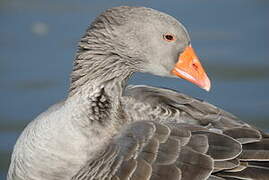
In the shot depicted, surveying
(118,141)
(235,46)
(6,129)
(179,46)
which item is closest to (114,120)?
(118,141)

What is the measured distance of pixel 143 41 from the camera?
6973 mm

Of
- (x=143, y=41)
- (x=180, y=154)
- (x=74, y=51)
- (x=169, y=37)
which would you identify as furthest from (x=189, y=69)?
(x=74, y=51)

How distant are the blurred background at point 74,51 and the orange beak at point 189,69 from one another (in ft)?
8.43

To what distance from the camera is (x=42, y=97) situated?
9.99 metres

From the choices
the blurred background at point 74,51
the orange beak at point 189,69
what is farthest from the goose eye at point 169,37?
the blurred background at point 74,51

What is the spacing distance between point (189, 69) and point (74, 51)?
3.85 metres

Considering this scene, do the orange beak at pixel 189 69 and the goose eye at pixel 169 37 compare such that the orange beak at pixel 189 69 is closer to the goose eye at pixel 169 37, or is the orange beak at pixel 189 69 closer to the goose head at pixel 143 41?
the goose head at pixel 143 41

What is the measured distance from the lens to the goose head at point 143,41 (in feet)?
22.7

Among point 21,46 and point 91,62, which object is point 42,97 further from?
point 91,62

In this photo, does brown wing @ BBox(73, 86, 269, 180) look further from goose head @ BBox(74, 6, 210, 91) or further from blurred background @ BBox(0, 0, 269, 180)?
blurred background @ BBox(0, 0, 269, 180)

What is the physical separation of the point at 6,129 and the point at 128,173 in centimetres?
323

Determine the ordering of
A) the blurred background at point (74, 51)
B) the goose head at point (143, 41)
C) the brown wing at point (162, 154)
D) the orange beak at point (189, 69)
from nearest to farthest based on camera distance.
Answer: the brown wing at point (162, 154) → the goose head at point (143, 41) → the orange beak at point (189, 69) → the blurred background at point (74, 51)

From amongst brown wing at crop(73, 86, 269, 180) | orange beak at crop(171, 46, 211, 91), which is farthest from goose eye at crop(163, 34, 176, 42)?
brown wing at crop(73, 86, 269, 180)

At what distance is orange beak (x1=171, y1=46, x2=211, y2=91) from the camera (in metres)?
7.11
